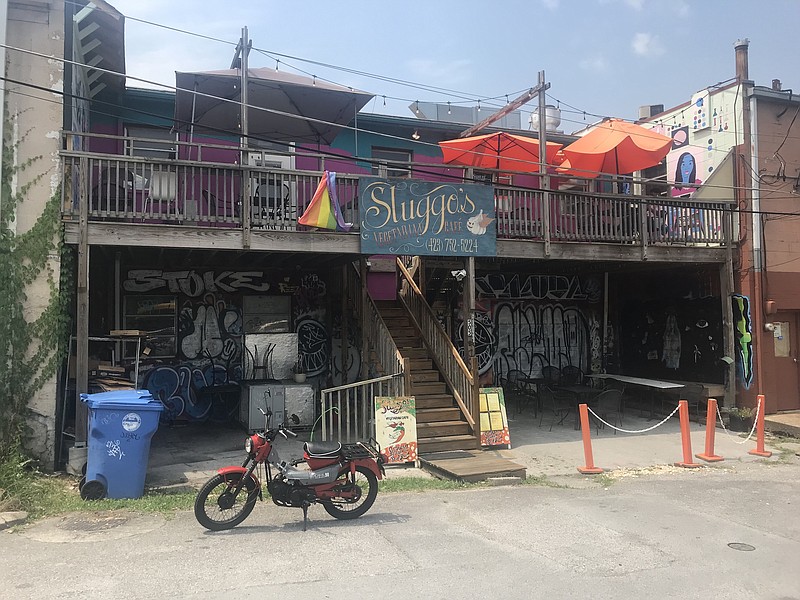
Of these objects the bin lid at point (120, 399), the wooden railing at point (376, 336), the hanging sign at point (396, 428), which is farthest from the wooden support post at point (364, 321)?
the bin lid at point (120, 399)

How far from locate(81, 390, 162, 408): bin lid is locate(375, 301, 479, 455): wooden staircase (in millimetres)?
3822

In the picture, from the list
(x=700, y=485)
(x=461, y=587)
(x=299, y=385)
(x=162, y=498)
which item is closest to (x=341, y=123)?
(x=299, y=385)

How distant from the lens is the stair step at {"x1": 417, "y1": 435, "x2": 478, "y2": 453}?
9672 millimetres

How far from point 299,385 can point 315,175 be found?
14.4 ft

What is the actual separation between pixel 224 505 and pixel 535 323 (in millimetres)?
11354

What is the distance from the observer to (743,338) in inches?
500

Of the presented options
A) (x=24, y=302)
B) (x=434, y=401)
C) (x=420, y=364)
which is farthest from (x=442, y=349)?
(x=24, y=302)

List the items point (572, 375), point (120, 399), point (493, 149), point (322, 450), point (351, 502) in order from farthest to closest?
point (572, 375)
point (493, 149)
point (120, 399)
point (351, 502)
point (322, 450)

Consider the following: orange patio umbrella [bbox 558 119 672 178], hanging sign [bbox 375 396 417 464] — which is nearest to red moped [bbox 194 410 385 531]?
hanging sign [bbox 375 396 417 464]

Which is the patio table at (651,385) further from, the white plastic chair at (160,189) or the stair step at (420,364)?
the white plastic chair at (160,189)

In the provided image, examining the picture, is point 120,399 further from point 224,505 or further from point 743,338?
point 743,338

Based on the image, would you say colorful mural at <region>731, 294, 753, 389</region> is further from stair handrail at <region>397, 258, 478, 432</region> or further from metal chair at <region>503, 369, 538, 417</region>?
stair handrail at <region>397, 258, 478, 432</region>

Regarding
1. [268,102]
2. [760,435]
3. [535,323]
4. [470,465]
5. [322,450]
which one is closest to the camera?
[322,450]

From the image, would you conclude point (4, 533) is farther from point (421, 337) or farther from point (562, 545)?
point (421, 337)
